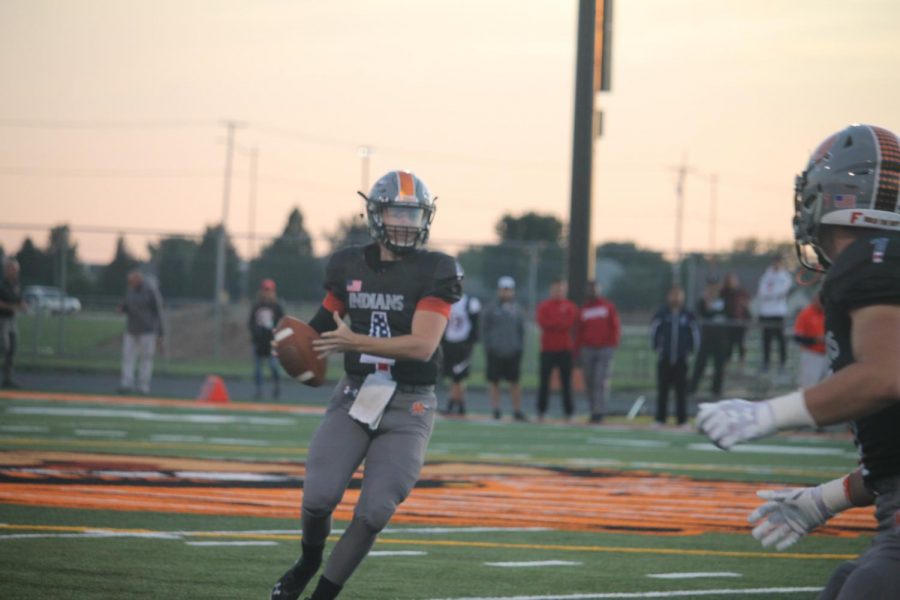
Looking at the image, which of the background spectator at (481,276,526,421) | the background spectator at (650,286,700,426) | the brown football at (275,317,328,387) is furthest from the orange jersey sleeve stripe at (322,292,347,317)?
the background spectator at (481,276,526,421)

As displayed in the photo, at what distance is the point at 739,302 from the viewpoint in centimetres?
2227

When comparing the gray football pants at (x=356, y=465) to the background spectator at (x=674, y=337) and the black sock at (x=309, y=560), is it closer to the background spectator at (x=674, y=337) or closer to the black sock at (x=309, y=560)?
the black sock at (x=309, y=560)

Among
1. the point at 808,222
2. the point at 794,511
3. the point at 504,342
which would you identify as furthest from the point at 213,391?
the point at 808,222

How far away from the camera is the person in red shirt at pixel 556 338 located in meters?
18.5

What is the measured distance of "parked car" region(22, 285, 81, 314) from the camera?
23797mm

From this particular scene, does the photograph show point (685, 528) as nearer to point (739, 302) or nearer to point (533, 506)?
point (533, 506)

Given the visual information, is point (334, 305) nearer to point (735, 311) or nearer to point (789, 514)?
point (789, 514)

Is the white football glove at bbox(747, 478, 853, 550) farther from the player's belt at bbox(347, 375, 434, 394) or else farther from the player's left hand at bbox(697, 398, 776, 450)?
the player's belt at bbox(347, 375, 434, 394)

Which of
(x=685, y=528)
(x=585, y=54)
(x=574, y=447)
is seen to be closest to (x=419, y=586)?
(x=685, y=528)

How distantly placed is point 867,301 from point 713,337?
18.6m

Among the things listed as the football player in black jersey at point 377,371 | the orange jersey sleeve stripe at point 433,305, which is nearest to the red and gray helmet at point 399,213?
the football player in black jersey at point 377,371

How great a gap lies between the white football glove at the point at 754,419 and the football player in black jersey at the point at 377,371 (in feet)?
8.08

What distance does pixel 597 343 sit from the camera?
736 inches

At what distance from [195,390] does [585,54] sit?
324 inches
